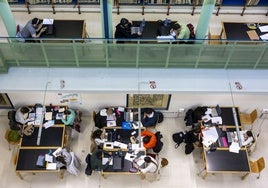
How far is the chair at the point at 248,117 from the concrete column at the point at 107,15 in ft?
13.2

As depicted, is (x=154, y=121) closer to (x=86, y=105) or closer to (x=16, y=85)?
(x=86, y=105)

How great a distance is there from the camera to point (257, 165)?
8555mm

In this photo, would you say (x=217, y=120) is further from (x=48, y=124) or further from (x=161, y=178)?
(x=48, y=124)

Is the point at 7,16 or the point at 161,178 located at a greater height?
the point at 7,16

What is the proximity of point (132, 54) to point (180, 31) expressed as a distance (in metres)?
1.47

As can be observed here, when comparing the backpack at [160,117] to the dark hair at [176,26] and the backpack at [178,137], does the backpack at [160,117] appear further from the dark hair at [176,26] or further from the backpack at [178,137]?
the dark hair at [176,26]

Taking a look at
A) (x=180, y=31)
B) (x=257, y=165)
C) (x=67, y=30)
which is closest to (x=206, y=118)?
(x=257, y=165)

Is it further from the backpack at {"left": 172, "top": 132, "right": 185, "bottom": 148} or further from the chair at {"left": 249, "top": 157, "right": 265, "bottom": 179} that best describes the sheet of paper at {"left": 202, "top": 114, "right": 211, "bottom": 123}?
the chair at {"left": 249, "top": 157, "right": 265, "bottom": 179}

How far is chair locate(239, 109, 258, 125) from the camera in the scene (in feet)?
30.5

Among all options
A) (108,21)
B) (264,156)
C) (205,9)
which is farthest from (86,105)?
(264,156)

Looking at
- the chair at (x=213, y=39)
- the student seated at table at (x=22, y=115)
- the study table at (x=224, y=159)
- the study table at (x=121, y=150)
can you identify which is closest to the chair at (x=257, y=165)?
the study table at (x=224, y=159)

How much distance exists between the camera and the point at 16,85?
8.24 metres

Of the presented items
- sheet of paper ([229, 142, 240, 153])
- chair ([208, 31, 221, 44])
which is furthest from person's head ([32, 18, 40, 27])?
sheet of paper ([229, 142, 240, 153])

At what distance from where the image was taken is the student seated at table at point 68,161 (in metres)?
8.36
